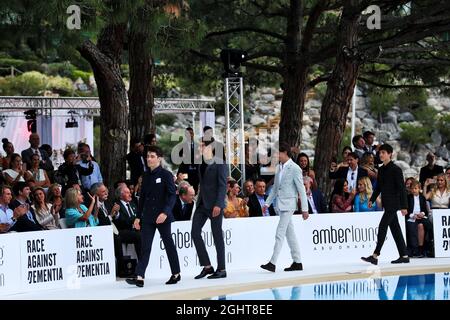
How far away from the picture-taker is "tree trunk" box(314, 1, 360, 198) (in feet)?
73.8

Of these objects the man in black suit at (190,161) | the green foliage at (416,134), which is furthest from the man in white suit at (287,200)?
the green foliage at (416,134)

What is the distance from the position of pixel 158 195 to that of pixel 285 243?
336cm

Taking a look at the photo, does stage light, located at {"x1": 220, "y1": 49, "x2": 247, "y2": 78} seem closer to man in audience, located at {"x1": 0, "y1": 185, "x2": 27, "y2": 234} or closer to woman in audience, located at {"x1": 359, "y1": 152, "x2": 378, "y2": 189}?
woman in audience, located at {"x1": 359, "y1": 152, "x2": 378, "y2": 189}

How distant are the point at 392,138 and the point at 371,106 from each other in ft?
11.1

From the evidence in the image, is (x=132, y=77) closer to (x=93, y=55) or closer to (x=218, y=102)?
(x=93, y=55)

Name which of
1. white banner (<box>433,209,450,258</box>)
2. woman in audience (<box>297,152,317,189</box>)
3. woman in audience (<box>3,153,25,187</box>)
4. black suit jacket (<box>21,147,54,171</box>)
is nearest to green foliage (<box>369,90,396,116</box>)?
black suit jacket (<box>21,147,54,171</box>)

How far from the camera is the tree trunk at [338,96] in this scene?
73.8 ft

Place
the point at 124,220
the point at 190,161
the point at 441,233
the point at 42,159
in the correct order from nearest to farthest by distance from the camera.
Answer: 1. the point at 124,220
2. the point at 441,233
3. the point at 190,161
4. the point at 42,159

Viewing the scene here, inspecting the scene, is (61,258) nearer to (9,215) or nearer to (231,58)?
(9,215)

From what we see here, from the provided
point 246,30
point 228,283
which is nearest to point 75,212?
point 228,283

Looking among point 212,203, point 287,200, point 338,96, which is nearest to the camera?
point 212,203

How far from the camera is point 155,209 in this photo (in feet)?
45.5

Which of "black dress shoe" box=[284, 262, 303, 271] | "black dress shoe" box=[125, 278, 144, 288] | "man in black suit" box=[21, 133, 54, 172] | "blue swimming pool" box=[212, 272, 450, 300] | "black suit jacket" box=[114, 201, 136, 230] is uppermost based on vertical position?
"man in black suit" box=[21, 133, 54, 172]

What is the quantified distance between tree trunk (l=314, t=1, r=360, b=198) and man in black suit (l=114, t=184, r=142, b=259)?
7.87 m
